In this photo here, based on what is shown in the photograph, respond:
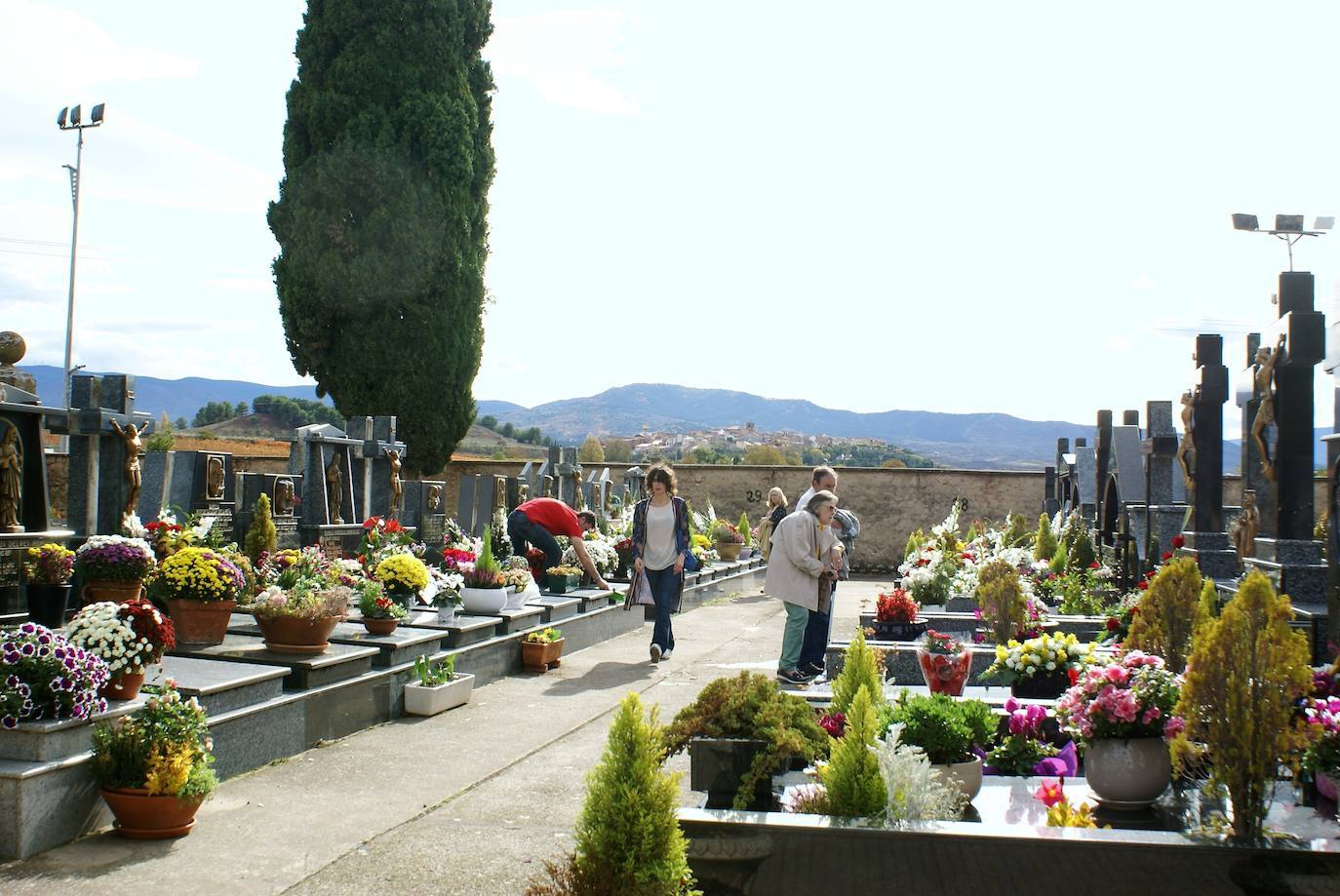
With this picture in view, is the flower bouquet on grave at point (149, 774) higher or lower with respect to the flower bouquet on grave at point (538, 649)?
higher

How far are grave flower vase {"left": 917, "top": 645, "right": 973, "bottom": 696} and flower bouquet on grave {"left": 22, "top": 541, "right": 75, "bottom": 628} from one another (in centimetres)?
574

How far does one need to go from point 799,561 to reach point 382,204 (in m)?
15.6

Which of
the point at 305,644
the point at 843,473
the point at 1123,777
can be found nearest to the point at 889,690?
the point at 1123,777

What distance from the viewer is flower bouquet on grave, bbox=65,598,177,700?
17.6ft

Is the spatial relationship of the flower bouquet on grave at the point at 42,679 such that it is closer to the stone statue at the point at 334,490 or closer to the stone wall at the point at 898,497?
the stone statue at the point at 334,490

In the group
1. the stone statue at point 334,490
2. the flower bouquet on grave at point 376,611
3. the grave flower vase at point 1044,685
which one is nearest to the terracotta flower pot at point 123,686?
the flower bouquet on grave at point 376,611

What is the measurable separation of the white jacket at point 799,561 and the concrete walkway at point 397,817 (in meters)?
1.18

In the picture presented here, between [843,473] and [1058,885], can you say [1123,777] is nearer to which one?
[1058,885]

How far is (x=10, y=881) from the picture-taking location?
14.8 ft

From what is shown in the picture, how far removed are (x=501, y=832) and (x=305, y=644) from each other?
2.64 metres

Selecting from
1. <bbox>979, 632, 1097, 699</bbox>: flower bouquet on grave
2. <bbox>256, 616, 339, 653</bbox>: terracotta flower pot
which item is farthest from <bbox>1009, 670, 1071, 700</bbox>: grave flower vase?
<bbox>256, 616, 339, 653</bbox>: terracotta flower pot

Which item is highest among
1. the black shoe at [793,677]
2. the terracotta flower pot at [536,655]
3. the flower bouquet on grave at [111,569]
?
the flower bouquet on grave at [111,569]

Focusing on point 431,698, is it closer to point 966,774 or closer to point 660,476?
point 660,476

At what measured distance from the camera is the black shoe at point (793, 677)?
27.9ft
